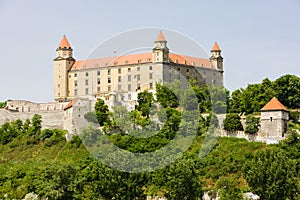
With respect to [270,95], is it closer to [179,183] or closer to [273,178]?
[273,178]

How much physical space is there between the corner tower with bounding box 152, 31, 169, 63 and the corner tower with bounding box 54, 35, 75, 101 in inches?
426

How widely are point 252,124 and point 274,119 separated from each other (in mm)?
1833

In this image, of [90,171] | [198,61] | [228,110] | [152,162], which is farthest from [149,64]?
[152,162]

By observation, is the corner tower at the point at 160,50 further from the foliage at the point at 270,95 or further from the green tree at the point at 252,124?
the green tree at the point at 252,124

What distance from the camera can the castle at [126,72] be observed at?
73.8 meters

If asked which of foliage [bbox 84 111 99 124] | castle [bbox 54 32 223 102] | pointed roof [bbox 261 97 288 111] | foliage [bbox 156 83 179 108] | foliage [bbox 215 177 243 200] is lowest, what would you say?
foliage [bbox 215 177 243 200]

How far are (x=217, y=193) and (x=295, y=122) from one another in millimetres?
16755

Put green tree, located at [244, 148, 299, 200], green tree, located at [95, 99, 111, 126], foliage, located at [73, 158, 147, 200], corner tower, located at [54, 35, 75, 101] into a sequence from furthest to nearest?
corner tower, located at [54, 35, 75, 101] → green tree, located at [95, 99, 111, 126] → green tree, located at [244, 148, 299, 200] → foliage, located at [73, 158, 147, 200]

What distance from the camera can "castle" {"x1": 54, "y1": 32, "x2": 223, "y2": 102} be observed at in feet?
242

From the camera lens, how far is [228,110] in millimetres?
64875

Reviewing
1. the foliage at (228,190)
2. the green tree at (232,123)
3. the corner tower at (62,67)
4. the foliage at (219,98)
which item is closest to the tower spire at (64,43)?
the corner tower at (62,67)

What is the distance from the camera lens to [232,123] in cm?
5944

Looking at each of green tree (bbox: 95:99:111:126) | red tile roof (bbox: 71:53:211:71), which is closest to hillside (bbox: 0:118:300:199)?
green tree (bbox: 95:99:111:126)

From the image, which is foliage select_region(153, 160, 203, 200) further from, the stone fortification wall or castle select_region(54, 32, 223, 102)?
castle select_region(54, 32, 223, 102)
